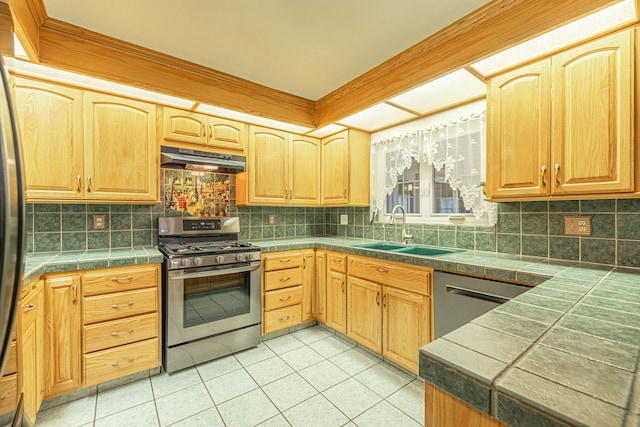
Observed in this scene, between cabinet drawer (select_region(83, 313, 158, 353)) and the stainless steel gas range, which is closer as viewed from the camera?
cabinet drawer (select_region(83, 313, 158, 353))

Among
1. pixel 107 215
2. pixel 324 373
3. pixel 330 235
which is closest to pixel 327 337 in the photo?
pixel 324 373

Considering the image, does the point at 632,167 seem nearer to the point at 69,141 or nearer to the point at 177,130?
the point at 177,130

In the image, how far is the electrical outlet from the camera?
90.4 inches

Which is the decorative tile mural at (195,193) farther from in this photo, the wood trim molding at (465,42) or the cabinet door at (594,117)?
the cabinet door at (594,117)

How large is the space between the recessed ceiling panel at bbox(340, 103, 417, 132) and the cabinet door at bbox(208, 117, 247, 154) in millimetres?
1013

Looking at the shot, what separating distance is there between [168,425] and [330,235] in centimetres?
246

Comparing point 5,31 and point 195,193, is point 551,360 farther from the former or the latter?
point 195,193

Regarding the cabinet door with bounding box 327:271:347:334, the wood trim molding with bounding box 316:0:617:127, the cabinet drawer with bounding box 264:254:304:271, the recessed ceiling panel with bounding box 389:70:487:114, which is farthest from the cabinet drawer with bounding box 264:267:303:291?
the recessed ceiling panel with bounding box 389:70:487:114

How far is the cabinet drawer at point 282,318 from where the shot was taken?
2621 mm

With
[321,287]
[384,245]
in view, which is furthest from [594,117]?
[321,287]

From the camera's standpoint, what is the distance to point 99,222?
2311mm

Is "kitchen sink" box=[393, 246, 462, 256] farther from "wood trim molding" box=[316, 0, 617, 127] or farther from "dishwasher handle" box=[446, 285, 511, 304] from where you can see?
"wood trim molding" box=[316, 0, 617, 127]

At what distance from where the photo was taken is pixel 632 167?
1364mm

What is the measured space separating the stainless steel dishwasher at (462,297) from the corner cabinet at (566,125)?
596 mm
